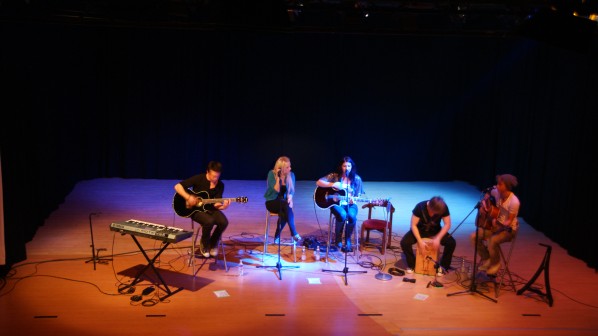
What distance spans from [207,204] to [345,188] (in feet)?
6.10

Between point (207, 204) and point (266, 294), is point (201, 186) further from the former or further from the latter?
point (266, 294)

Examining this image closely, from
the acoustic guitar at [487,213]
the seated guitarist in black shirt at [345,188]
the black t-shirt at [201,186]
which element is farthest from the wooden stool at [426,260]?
the black t-shirt at [201,186]

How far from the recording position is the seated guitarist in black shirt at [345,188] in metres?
6.96

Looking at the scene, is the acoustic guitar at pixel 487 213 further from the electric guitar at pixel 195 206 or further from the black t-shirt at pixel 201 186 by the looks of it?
the black t-shirt at pixel 201 186

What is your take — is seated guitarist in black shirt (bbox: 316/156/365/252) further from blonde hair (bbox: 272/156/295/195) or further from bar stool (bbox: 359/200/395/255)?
blonde hair (bbox: 272/156/295/195)

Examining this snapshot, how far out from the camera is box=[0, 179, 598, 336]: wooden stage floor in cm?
503

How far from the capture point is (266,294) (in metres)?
5.74

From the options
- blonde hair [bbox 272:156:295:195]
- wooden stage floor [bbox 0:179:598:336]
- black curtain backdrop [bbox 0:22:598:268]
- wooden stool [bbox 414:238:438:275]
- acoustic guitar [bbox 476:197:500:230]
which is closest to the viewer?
wooden stage floor [bbox 0:179:598:336]

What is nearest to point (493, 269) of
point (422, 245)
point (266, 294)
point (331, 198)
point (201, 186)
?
point (422, 245)

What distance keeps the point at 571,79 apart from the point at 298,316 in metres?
5.62

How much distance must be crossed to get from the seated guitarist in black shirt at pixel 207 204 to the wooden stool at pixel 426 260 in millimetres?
2414

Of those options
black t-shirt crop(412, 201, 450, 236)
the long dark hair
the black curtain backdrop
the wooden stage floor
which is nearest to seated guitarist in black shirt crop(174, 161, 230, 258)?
the wooden stage floor

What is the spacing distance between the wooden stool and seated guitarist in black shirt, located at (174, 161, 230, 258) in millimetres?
2414

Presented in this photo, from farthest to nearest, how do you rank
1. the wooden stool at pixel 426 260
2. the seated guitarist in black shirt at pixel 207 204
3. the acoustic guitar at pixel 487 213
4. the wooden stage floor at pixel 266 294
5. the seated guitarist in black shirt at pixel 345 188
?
the seated guitarist in black shirt at pixel 345 188, the wooden stool at pixel 426 260, the seated guitarist in black shirt at pixel 207 204, the acoustic guitar at pixel 487 213, the wooden stage floor at pixel 266 294
